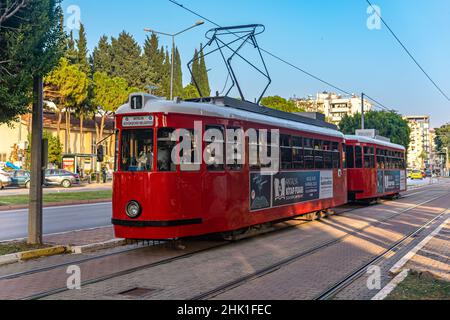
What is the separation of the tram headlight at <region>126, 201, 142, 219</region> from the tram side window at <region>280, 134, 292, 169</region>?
4831 millimetres

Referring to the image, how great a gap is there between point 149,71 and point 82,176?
80.0 ft

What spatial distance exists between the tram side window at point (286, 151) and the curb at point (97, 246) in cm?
472

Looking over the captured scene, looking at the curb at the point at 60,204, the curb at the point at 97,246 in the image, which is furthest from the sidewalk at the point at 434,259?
the curb at the point at 60,204

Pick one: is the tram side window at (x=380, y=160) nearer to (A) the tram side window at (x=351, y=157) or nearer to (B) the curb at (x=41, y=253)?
(A) the tram side window at (x=351, y=157)

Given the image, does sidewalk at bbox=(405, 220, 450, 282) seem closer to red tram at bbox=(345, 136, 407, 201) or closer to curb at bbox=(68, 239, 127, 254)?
curb at bbox=(68, 239, 127, 254)

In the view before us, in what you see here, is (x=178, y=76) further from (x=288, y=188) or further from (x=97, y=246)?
(x=97, y=246)

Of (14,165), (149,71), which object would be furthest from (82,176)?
(149,71)

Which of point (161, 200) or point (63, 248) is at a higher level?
point (161, 200)

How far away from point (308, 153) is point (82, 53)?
48.0 meters

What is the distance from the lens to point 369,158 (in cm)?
2294

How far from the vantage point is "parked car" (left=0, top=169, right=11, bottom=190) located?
121 feet

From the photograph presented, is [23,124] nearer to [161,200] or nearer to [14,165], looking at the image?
[14,165]
